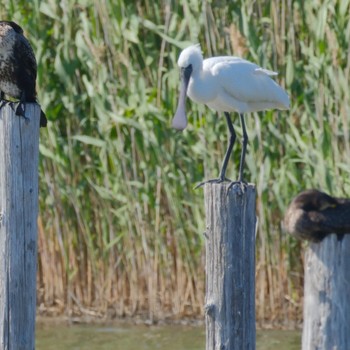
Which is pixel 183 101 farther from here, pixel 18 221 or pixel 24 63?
pixel 18 221

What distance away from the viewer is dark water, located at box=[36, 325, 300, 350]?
794 cm

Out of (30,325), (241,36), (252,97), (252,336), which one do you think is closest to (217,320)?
(252,336)

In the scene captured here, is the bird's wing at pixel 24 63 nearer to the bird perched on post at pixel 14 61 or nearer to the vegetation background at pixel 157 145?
the bird perched on post at pixel 14 61

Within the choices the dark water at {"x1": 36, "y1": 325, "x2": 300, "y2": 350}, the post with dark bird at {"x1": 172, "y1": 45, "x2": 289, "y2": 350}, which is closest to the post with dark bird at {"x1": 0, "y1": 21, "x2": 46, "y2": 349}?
the post with dark bird at {"x1": 172, "y1": 45, "x2": 289, "y2": 350}

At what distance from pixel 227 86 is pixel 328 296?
225cm

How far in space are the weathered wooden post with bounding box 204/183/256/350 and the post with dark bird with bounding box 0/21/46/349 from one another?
658 mm

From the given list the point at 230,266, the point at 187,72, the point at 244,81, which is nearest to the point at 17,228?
the point at 230,266

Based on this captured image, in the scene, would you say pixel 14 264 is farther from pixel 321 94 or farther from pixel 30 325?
pixel 321 94

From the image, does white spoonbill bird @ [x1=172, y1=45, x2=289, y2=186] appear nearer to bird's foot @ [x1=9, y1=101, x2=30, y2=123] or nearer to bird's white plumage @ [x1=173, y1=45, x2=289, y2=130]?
bird's white plumage @ [x1=173, y1=45, x2=289, y2=130]

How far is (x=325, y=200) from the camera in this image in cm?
480

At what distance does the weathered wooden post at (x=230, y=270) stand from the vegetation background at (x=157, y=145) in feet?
10.4

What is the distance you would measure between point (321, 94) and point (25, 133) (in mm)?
3921

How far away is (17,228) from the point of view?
4117mm

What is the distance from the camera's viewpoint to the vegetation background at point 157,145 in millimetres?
7754
